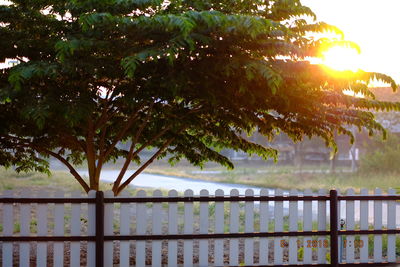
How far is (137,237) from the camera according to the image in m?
9.82

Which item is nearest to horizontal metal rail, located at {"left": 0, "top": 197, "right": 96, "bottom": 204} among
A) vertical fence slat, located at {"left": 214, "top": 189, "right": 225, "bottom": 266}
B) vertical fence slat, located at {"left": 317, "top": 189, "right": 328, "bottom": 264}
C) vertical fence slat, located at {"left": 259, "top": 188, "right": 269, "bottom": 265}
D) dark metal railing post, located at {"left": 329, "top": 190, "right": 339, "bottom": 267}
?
vertical fence slat, located at {"left": 214, "top": 189, "right": 225, "bottom": 266}

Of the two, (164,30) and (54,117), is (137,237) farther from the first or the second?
(164,30)

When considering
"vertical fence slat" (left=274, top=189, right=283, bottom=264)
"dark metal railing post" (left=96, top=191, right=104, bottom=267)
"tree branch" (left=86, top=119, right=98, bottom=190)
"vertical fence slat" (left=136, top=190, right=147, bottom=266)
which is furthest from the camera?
"tree branch" (left=86, top=119, right=98, bottom=190)

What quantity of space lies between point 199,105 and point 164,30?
2.96m

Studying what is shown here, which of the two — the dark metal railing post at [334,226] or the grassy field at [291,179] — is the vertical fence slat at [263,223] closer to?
the dark metal railing post at [334,226]

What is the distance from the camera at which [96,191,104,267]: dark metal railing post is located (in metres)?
9.47

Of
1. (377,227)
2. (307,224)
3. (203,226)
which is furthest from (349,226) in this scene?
(203,226)

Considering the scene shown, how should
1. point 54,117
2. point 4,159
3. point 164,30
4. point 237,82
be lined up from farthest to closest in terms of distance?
point 4,159 → point 54,117 → point 237,82 → point 164,30

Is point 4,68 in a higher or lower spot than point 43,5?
lower

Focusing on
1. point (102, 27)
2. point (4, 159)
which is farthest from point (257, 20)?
point (4, 159)

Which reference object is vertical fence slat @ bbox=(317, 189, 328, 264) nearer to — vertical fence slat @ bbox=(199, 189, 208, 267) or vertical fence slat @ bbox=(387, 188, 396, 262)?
vertical fence slat @ bbox=(387, 188, 396, 262)

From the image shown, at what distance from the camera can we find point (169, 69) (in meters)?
8.61

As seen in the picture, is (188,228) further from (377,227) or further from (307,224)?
(377,227)

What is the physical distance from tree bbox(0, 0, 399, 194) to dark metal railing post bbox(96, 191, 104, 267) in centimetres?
137
